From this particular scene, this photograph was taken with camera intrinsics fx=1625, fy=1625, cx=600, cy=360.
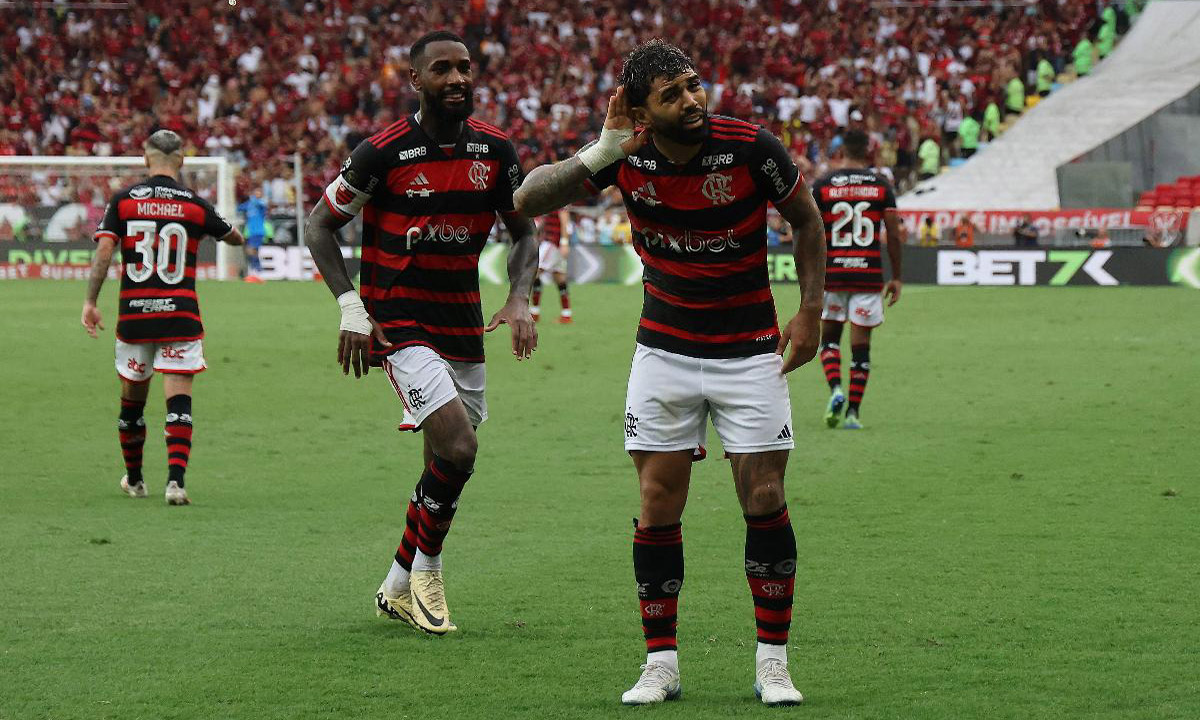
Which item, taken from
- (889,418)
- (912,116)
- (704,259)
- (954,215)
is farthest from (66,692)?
(912,116)

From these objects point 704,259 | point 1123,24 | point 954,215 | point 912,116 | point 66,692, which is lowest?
point 66,692

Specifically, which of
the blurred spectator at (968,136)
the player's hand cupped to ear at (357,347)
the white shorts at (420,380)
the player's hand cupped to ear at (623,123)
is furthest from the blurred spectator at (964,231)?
the player's hand cupped to ear at (623,123)

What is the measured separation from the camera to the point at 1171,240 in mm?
29344

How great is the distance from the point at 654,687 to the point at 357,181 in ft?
7.51

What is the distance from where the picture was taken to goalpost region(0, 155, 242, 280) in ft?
112

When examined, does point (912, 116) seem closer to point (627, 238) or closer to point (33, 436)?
point (627, 238)

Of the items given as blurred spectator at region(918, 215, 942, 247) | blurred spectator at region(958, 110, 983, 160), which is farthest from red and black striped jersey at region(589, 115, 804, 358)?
blurred spectator at region(958, 110, 983, 160)

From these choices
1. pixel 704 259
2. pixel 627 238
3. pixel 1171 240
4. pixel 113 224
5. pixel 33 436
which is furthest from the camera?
pixel 627 238

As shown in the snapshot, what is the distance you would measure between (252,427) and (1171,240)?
21.3 metres

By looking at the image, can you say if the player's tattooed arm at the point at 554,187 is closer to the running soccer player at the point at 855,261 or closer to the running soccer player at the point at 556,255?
the running soccer player at the point at 855,261

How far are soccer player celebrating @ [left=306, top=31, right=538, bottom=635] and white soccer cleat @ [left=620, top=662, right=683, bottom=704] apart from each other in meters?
1.24

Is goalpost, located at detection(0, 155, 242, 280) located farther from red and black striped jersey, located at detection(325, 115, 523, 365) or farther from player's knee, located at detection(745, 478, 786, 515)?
player's knee, located at detection(745, 478, 786, 515)

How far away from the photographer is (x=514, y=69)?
41.1 m

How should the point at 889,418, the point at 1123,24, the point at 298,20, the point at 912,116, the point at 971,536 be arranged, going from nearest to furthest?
the point at 971,536 → the point at 889,418 → the point at 912,116 → the point at 1123,24 → the point at 298,20
